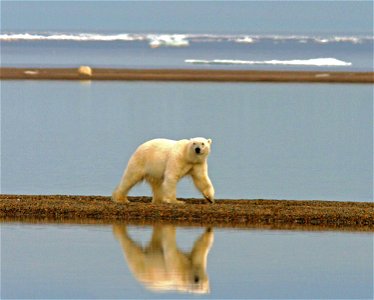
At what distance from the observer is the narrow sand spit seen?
6781 cm

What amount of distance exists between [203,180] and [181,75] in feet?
163

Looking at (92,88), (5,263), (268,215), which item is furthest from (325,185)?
(92,88)

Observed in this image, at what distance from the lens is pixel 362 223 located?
771 inches

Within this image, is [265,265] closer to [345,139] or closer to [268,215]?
[268,215]

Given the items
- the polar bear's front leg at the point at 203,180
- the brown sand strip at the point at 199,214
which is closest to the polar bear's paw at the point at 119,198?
the brown sand strip at the point at 199,214

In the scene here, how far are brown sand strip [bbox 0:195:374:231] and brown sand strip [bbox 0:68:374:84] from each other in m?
47.0

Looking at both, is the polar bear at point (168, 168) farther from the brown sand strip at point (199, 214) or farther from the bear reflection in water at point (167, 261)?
the bear reflection in water at point (167, 261)

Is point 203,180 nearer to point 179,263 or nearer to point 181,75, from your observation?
point 179,263

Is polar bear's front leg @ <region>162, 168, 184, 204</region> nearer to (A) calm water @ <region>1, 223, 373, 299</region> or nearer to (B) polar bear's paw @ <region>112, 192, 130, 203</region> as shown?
(B) polar bear's paw @ <region>112, 192, 130, 203</region>

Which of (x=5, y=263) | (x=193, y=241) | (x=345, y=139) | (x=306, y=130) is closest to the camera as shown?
(x=5, y=263)

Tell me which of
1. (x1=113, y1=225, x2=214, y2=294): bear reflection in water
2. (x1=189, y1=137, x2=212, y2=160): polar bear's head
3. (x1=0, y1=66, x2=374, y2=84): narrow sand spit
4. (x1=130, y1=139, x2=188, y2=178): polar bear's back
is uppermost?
(x1=189, y1=137, x2=212, y2=160): polar bear's head

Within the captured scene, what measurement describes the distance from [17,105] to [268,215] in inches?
1140

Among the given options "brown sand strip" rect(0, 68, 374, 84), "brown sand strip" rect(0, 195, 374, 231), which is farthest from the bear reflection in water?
"brown sand strip" rect(0, 68, 374, 84)

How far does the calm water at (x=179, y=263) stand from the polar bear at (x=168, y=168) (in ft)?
6.34
